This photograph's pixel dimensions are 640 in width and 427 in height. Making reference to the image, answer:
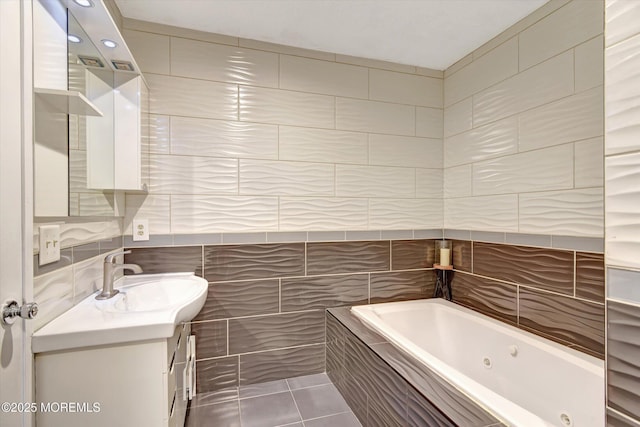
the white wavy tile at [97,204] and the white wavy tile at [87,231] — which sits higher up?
the white wavy tile at [97,204]

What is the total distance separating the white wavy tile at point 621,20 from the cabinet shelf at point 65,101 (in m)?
1.57

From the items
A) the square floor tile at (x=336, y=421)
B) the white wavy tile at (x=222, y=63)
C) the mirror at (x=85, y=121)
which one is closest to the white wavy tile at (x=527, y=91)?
the white wavy tile at (x=222, y=63)

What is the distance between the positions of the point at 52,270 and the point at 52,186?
312 mm

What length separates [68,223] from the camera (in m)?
1.25

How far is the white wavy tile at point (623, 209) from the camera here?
594mm

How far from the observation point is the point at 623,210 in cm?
61

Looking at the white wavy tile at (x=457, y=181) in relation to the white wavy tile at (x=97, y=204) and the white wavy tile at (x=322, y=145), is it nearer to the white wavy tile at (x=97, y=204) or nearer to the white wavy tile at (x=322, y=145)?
the white wavy tile at (x=322, y=145)

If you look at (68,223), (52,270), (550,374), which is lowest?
(550,374)

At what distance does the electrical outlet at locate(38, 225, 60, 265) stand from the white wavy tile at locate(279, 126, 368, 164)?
1310 mm

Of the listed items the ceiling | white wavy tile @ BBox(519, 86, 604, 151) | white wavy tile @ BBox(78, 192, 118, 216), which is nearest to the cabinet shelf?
white wavy tile @ BBox(78, 192, 118, 216)

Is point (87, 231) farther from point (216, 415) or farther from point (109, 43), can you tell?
point (216, 415)

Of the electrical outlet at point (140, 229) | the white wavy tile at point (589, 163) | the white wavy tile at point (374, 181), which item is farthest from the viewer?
the white wavy tile at point (374, 181)

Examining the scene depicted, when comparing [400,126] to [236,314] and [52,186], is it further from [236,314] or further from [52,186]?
[52,186]

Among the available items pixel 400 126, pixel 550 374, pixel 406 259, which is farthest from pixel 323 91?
pixel 550 374
